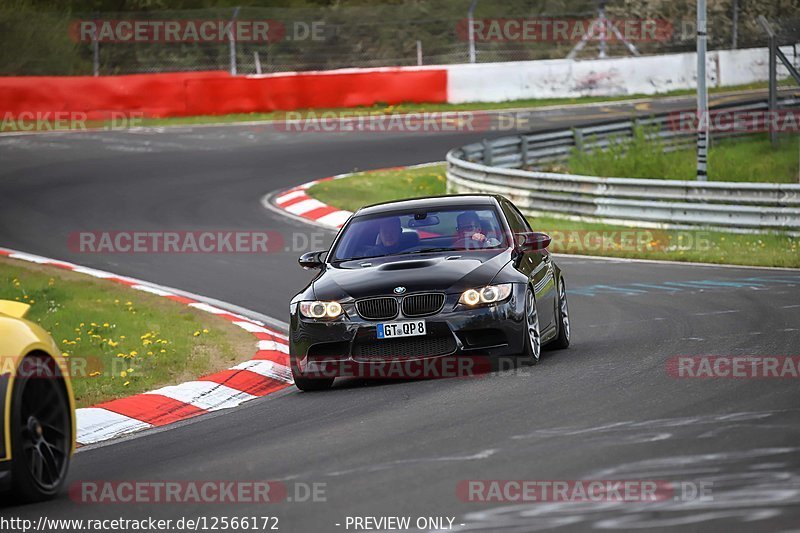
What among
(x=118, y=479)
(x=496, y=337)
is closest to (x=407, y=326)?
(x=496, y=337)

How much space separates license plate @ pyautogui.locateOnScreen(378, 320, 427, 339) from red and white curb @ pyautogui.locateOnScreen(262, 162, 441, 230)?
11.5 metres

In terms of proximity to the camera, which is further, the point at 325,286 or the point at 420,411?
the point at 325,286

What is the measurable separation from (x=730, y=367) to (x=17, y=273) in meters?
9.90

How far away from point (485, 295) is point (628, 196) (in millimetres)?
11652

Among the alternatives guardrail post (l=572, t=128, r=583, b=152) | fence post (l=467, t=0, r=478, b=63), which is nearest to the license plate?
guardrail post (l=572, t=128, r=583, b=152)

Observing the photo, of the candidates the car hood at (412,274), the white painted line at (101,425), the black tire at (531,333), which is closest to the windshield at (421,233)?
the car hood at (412,274)

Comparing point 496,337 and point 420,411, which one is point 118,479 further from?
point 496,337

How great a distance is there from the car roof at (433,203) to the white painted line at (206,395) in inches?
78.5

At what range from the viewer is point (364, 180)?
26.3 meters

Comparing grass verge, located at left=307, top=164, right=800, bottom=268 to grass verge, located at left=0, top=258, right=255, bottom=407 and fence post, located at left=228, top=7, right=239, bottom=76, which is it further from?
fence post, located at left=228, top=7, right=239, bottom=76

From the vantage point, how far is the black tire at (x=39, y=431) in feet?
21.4

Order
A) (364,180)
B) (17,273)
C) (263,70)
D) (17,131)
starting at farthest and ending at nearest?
(263,70) < (17,131) < (364,180) < (17,273)

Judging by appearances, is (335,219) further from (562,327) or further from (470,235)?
(470,235)

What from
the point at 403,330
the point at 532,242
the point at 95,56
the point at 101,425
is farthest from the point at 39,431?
the point at 95,56
